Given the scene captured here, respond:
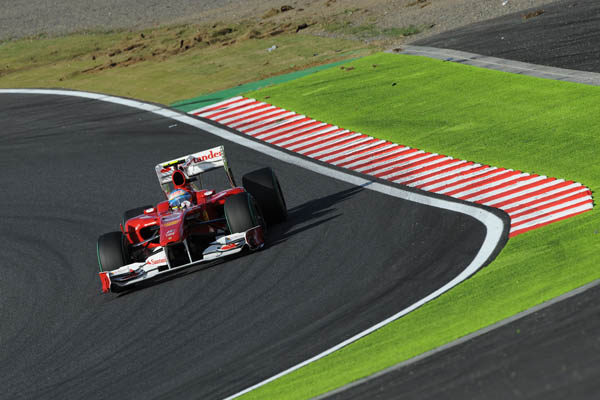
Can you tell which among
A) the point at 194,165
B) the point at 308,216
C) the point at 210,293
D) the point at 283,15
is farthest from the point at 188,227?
the point at 283,15

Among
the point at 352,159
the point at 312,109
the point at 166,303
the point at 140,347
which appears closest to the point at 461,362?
the point at 140,347

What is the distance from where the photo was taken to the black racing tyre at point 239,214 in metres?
13.6

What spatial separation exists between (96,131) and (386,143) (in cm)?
923

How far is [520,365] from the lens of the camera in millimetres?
7203

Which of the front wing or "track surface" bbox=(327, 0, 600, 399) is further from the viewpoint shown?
the front wing

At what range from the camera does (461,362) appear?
25.5ft

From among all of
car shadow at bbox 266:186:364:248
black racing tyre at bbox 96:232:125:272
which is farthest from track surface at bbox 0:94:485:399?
black racing tyre at bbox 96:232:125:272

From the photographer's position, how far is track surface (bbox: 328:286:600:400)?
6.68 m

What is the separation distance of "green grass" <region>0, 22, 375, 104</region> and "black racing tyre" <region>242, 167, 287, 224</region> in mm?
11559

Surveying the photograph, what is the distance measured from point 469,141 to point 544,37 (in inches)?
340

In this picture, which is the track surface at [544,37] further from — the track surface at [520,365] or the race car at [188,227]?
the track surface at [520,365]

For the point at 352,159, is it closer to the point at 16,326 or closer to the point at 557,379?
the point at 16,326

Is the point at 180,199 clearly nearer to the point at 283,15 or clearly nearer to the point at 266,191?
the point at 266,191

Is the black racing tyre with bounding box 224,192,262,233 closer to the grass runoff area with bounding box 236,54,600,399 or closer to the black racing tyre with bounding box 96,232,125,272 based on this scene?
the black racing tyre with bounding box 96,232,125,272
